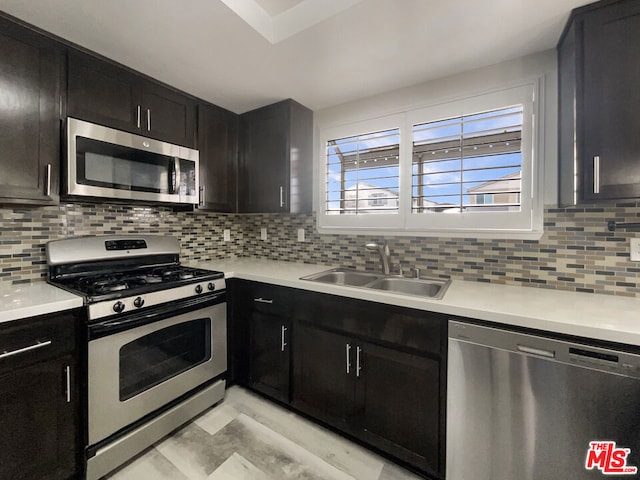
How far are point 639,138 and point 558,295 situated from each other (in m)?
0.78

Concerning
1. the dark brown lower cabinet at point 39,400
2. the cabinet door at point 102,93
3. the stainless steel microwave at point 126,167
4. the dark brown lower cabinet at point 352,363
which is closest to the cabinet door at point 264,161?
the stainless steel microwave at point 126,167

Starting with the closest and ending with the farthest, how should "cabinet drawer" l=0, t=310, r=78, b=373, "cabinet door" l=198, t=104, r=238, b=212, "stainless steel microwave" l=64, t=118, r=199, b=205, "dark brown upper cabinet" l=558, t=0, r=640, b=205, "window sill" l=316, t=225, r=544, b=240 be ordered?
"cabinet drawer" l=0, t=310, r=78, b=373 → "dark brown upper cabinet" l=558, t=0, r=640, b=205 → "stainless steel microwave" l=64, t=118, r=199, b=205 → "window sill" l=316, t=225, r=544, b=240 → "cabinet door" l=198, t=104, r=238, b=212

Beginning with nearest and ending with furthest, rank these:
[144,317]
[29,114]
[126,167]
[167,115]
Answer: [29,114], [144,317], [126,167], [167,115]

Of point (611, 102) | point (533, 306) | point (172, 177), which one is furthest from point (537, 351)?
point (172, 177)

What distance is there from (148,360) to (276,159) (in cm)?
165

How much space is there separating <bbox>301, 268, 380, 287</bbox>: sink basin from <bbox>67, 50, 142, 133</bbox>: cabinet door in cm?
156

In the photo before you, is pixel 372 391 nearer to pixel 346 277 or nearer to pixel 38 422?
pixel 346 277

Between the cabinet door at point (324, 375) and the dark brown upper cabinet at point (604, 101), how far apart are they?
1432mm

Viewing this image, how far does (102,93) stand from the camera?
1637mm

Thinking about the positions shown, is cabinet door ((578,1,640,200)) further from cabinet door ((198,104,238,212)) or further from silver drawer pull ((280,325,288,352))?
cabinet door ((198,104,238,212))

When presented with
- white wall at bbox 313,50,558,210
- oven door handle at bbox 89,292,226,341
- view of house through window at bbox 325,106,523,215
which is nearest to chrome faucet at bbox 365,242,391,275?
view of house through window at bbox 325,106,523,215

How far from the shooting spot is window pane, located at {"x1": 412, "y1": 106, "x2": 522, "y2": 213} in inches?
65.6

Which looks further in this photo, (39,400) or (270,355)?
(270,355)

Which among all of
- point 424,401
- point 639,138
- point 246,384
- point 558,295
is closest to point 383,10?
point 639,138
